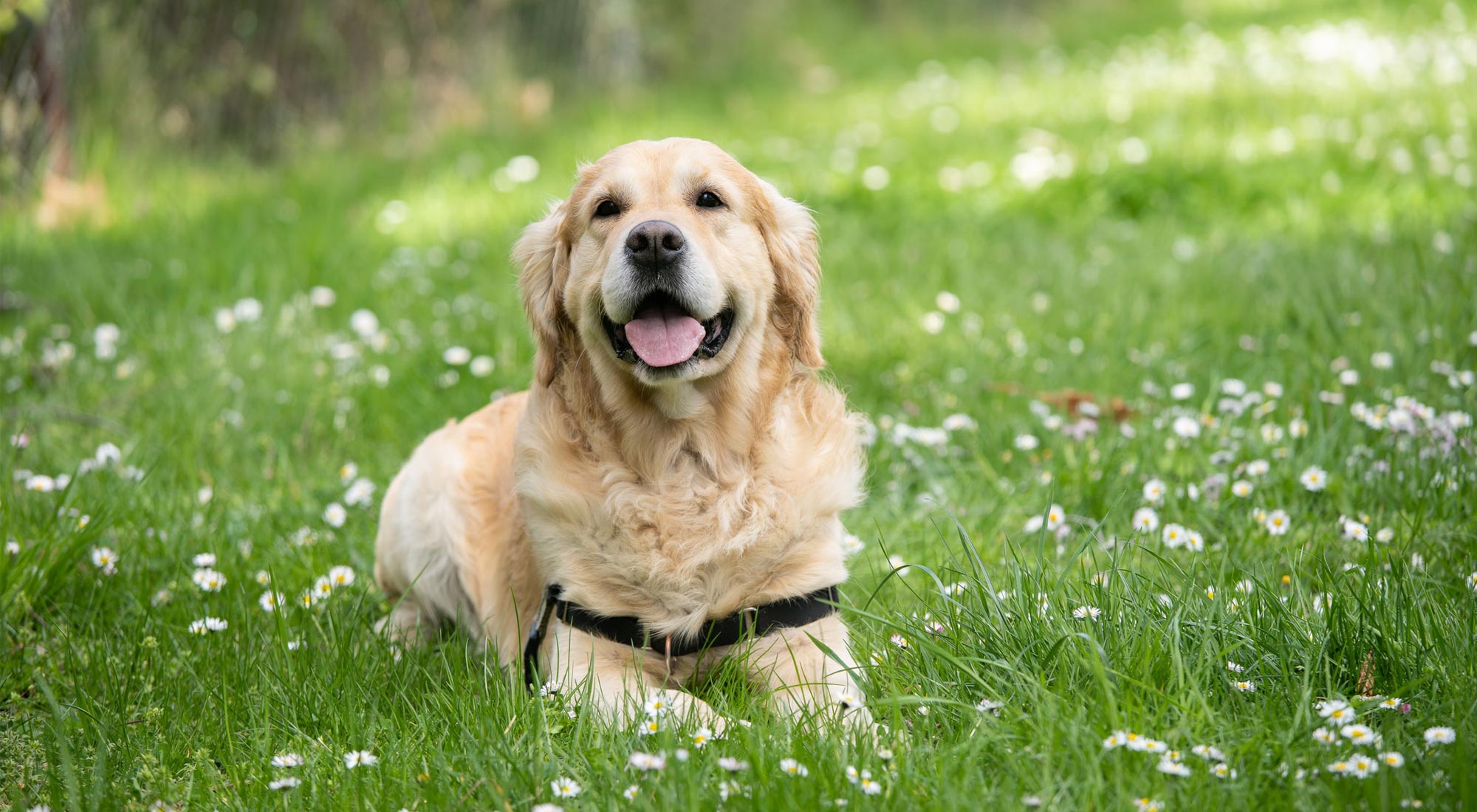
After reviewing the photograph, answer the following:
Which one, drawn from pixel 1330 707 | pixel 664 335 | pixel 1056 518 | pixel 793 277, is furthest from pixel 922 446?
pixel 1330 707

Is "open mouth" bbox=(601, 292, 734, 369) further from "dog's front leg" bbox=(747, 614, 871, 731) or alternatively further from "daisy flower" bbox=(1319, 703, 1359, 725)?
"daisy flower" bbox=(1319, 703, 1359, 725)

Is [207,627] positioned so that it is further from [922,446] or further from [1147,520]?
[1147,520]

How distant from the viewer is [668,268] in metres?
2.70

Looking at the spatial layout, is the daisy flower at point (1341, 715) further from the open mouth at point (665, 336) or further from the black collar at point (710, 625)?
the open mouth at point (665, 336)

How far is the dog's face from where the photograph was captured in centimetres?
272

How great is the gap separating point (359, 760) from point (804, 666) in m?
0.99

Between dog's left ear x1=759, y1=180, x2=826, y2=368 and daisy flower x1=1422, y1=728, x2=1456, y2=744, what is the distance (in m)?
1.59

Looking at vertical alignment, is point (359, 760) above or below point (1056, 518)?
below

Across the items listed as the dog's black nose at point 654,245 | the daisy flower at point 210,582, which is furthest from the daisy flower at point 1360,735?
the daisy flower at point 210,582

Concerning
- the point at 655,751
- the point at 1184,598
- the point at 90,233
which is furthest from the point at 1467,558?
the point at 90,233

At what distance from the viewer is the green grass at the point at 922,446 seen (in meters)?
2.13

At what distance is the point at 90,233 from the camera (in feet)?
20.7

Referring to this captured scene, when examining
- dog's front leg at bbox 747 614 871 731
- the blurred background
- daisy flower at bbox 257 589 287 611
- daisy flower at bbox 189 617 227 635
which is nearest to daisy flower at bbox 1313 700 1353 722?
dog's front leg at bbox 747 614 871 731

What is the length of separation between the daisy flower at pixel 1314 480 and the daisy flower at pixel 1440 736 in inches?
55.6
